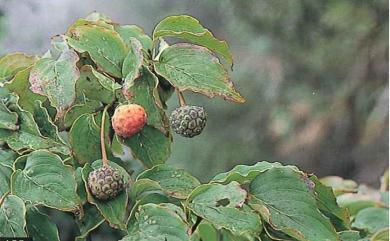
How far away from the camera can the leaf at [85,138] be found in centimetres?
72

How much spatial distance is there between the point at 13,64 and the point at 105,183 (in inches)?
9.5

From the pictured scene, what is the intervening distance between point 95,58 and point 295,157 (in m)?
0.64

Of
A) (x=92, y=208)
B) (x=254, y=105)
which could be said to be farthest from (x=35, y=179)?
(x=254, y=105)

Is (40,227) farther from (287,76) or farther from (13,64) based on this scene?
(287,76)

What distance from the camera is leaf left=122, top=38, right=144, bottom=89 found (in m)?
0.70

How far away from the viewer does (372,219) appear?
1.17 metres

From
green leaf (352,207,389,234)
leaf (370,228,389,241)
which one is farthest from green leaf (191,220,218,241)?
green leaf (352,207,389,234)

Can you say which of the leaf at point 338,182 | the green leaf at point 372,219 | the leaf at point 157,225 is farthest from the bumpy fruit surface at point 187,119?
the leaf at point 338,182

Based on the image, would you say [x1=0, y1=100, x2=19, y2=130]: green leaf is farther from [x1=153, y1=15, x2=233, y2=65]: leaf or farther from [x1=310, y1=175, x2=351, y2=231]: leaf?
[x1=310, y1=175, x2=351, y2=231]: leaf

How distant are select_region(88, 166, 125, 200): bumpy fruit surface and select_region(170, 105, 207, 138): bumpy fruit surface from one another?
3.5 inches

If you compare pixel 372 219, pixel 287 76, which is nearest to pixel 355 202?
pixel 372 219

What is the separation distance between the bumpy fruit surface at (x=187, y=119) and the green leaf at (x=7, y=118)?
161 millimetres

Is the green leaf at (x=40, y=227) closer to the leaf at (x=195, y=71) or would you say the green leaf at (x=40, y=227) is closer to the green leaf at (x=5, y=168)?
the green leaf at (x=5, y=168)

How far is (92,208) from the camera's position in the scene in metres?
0.71
